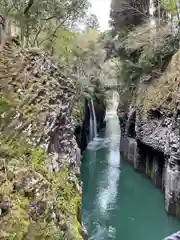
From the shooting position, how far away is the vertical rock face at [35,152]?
12.2ft

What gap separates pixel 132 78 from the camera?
19.8 m

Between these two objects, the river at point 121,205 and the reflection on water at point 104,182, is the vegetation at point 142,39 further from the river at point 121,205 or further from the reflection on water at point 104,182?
the river at point 121,205

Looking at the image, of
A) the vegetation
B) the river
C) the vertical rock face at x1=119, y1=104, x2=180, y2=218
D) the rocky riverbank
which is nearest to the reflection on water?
the river

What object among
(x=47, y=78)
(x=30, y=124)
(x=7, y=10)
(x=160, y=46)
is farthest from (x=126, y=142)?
(x=30, y=124)

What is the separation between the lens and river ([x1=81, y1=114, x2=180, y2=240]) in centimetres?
1062

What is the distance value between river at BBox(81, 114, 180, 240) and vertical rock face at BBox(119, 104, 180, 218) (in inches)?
20.9

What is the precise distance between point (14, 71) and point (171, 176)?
6.98m

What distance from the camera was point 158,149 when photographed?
1402 centimetres

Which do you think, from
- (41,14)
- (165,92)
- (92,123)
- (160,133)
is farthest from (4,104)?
(92,123)

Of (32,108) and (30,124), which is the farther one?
(32,108)

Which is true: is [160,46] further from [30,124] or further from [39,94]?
[30,124]

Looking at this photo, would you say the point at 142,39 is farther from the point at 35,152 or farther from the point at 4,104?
the point at 35,152

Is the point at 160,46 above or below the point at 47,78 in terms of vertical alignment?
above

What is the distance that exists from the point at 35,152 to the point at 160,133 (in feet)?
32.6
